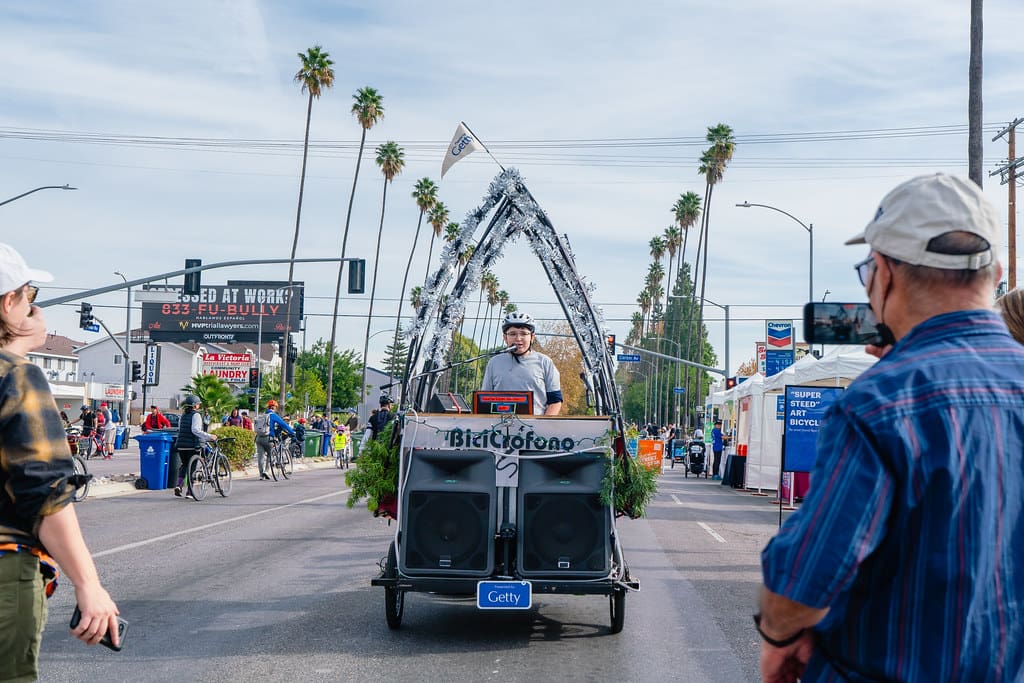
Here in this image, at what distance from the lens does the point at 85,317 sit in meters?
46.3

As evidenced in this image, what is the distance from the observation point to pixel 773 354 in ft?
81.4

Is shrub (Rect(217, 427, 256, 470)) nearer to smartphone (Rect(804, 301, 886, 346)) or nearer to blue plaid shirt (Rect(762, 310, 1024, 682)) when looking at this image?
smartphone (Rect(804, 301, 886, 346))

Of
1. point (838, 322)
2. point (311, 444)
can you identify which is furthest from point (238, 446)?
point (838, 322)

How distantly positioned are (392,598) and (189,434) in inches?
523

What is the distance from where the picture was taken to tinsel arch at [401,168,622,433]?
8.76m

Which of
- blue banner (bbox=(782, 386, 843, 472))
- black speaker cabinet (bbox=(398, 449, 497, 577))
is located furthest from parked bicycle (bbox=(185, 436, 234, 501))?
black speaker cabinet (bbox=(398, 449, 497, 577))

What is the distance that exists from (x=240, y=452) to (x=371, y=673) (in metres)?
23.1

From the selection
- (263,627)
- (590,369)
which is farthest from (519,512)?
(263,627)

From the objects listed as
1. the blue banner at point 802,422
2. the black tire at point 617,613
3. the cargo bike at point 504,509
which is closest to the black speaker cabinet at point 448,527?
the cargo bike at point 504,509

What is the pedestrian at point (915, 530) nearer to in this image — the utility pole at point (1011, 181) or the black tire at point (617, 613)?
the black tire at point (617, 613)

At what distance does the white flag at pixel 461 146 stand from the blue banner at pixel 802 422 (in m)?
8.15

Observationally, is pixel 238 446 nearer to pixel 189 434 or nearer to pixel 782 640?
pixel 189 434

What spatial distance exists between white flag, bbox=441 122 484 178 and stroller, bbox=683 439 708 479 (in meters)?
28.7

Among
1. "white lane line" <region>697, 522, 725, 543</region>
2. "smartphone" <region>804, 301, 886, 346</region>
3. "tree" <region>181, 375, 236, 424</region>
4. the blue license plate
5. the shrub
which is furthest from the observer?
"tree" <region>181, 375, 236, 424</region>
